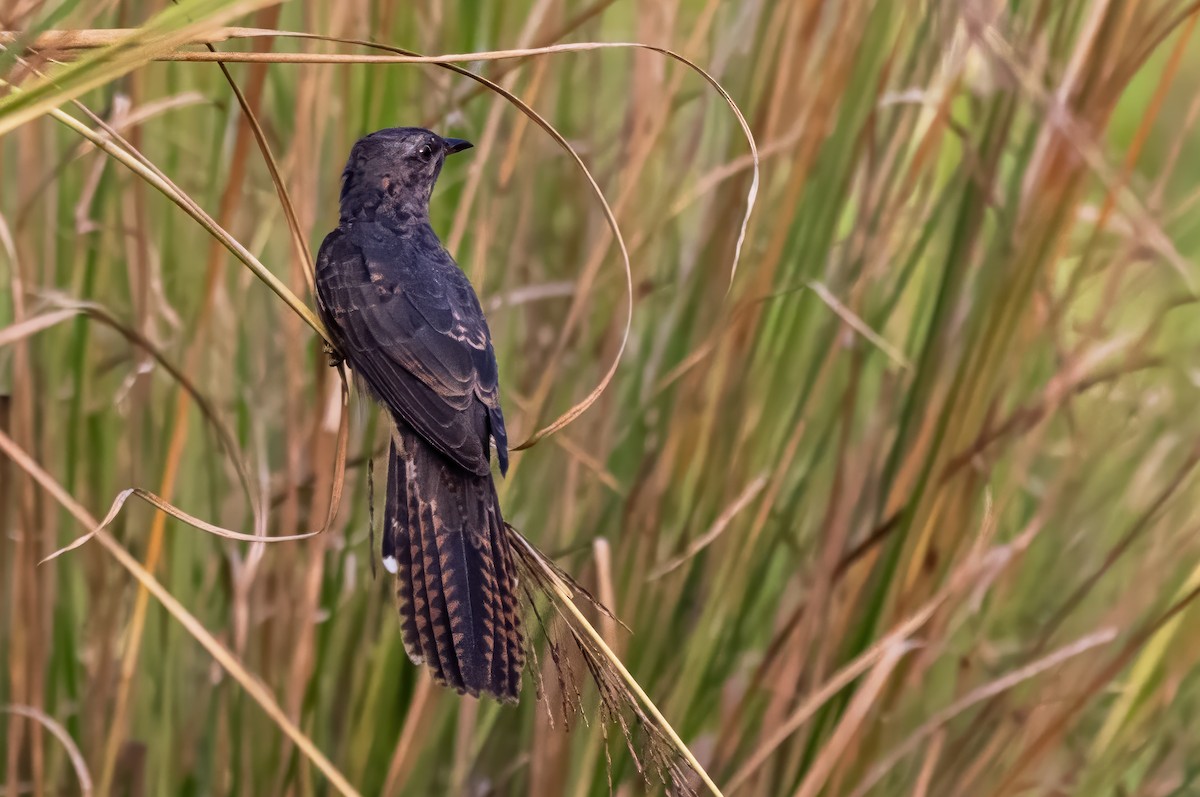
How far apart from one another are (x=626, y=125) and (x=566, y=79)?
10 centimetres

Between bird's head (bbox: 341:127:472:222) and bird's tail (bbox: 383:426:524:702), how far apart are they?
28 centimetres

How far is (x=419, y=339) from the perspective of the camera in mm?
1381

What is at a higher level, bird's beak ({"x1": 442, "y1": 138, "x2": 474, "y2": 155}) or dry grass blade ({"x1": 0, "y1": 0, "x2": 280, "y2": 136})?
dry grass blade ({"x1": 0, "y1": 0, "x2": 280, "y2": 136})

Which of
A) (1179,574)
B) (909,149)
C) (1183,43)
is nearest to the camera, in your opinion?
(1183,43)

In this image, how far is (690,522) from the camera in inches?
63.2

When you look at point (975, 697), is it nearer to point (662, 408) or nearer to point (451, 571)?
point (662, 408)

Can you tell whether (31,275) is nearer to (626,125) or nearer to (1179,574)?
(626,125)

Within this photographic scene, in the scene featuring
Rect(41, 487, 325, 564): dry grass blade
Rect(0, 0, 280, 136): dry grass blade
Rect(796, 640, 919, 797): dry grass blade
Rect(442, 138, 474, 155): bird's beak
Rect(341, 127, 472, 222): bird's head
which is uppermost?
Rect(0, 0, 280, 136): dry grass blade

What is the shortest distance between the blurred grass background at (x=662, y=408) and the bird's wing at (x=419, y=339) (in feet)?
0.37

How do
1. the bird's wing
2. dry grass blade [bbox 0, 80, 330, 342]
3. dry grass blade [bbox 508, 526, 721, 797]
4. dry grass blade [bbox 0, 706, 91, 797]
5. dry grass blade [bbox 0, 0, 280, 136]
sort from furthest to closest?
dry grass blade [bbox 0, 706, 91, 797], the bird's wing, dry grass blade [bbox 508, 526, 721, 797], dry grass blade [bbox 0, 80, 330, 342], dry grass blade [bbox 0, 0, 280, 136]

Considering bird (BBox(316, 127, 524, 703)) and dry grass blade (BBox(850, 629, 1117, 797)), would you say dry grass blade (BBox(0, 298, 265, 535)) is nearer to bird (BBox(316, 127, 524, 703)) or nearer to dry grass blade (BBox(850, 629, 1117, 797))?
bird (BBox(316, 127, 524, 703))

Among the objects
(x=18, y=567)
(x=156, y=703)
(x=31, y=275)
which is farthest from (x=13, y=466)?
(x=156, y=703)

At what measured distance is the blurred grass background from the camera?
4.96ft

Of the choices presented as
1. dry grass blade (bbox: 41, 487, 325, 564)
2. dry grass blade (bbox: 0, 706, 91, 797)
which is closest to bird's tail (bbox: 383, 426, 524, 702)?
dry grass blade (bbox: 41, 487, 325, 564)
